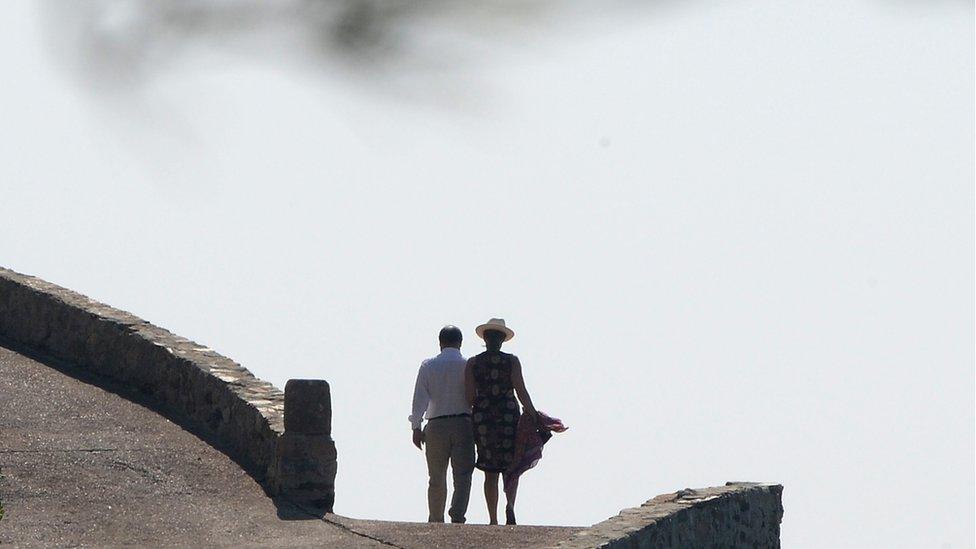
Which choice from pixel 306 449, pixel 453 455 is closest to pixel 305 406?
pixel 306 449

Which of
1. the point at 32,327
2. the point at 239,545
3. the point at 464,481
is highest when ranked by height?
the point at 32,327

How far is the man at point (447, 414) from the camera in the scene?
9.52 m

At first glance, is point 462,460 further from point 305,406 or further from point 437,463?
point 305,406

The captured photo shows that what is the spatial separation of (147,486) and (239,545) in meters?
1.54

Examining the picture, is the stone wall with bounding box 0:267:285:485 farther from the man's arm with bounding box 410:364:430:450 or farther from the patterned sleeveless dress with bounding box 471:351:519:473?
the patterned sleeveless dress with bounding box 471:351:519:473

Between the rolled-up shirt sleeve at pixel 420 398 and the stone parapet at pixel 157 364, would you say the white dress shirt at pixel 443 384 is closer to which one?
the rolled-up shirt sleeve at pixel 420 398

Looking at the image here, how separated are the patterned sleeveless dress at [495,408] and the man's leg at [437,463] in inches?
9.4

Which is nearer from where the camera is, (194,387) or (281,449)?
(281,449)

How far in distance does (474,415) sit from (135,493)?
7.24 ft

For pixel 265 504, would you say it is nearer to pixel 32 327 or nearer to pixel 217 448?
pixel 217 448

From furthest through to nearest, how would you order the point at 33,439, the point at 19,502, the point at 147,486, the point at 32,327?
1. the point at 32,327
2. the point at 33,439
3. the point at 147,486
4. the point at 19,502

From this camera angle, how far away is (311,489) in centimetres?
949

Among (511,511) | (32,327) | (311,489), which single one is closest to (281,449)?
(311,489)

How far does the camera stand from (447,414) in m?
9.57
